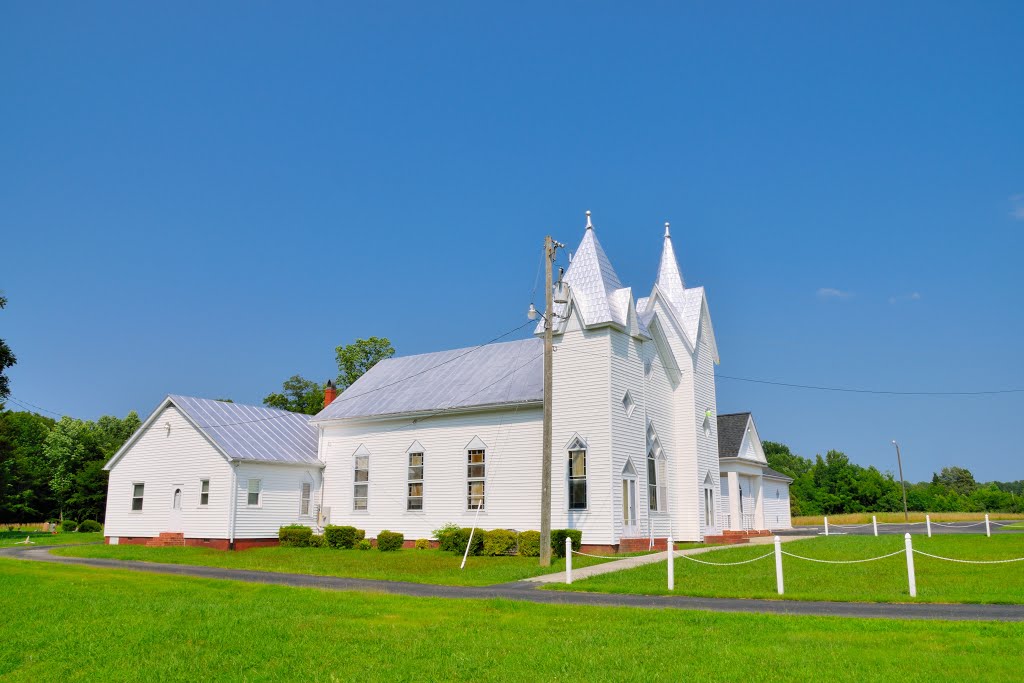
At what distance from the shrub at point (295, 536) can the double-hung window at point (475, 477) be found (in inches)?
289

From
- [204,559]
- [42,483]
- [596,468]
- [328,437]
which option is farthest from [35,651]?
[42,483]

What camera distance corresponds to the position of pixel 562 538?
25984 millimetres

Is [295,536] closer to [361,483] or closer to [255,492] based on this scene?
[255,492]

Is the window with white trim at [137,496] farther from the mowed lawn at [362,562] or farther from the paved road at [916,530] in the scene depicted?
the paved road at [916,530]

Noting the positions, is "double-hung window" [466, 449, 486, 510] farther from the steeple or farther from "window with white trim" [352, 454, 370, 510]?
the steeple

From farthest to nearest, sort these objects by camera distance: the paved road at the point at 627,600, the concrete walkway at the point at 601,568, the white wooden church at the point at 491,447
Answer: the white wooden church at the point at 491,447 → the concrete walkway at the point at 601,568 → the paved road at the point at 627,600

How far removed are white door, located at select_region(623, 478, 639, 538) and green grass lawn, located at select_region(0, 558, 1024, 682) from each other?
14.2 m

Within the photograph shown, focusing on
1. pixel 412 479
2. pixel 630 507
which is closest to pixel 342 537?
pixel 412 479

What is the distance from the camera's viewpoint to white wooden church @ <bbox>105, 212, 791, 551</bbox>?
28281mm

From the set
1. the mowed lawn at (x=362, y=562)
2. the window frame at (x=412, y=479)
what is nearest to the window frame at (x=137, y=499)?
the mowed lawn at (x=362, y=562)

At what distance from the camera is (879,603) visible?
47.0 ft

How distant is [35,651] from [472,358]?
86.9ft

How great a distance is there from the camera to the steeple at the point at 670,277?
3531cm

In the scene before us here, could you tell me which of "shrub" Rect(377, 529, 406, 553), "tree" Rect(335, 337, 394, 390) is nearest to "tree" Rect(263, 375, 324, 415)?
"tree" Rect(335, 337, 394, 390)
